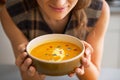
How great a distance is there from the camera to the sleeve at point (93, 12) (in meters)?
0.94

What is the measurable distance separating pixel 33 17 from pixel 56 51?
0.31 meters

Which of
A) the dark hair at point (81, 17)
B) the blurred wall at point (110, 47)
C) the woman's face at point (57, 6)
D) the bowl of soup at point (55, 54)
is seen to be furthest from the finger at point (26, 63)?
the blurred wall at point (110, 47)

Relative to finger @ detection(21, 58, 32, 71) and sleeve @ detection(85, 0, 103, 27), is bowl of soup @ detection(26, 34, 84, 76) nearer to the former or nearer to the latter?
finger @ detection(21, 58, 32, 71)

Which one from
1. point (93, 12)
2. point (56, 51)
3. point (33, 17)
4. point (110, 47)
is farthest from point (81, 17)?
point (110, 47)

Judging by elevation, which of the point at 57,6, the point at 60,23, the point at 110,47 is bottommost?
the point at 110,47

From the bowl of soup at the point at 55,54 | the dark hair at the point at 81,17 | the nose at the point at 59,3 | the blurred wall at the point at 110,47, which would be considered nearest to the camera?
the bowl of soup at the point at 55,54

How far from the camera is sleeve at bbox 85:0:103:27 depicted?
3.10ft

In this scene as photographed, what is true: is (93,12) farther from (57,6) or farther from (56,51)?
(56,51)

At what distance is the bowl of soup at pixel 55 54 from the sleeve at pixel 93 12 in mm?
253

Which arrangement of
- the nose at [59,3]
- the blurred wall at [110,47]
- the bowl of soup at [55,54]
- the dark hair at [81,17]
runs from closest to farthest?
the bowl of soup at [55,54], the nose at [59,3], the dark hair at [81,17], the blurred wall at [110,47]

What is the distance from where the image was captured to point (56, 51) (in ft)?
2.16

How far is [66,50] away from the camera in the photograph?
675 millimetres

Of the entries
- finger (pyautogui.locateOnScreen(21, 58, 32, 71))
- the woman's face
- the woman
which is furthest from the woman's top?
finger (pyautogui.locateOnScreen(21, 58, 32, 71))

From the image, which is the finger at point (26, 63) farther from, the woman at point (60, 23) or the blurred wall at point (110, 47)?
→ the blurred wall at point (110, 47)
